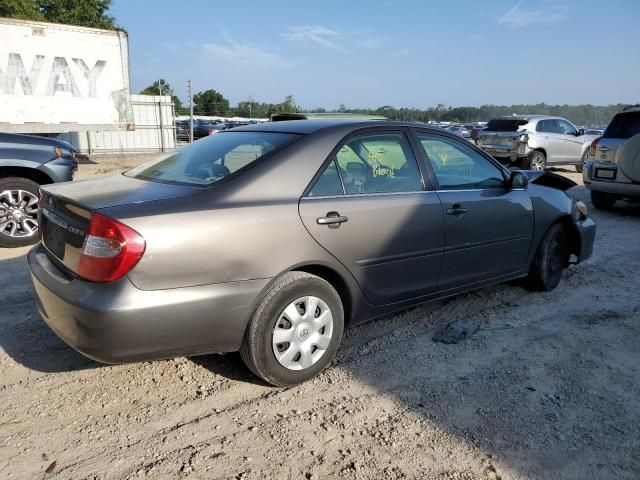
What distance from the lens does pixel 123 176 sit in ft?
11.4

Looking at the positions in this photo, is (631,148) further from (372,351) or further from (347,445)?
(347,445)

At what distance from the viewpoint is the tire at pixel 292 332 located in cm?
282

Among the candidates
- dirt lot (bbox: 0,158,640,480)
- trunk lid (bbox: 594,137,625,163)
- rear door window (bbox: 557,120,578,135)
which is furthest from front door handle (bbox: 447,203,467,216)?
rear door window (bbox: 557,120,578,135)

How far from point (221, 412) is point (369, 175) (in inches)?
67.8

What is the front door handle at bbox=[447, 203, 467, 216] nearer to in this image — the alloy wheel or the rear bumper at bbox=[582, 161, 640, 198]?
the rear bumper at bbox=[582, 161, 640, 198]

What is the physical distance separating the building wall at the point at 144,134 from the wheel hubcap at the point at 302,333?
19.1 m

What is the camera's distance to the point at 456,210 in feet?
12.1

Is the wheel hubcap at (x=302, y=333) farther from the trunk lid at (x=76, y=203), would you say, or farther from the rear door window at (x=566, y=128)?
the rear door window at (x=566, y=128)

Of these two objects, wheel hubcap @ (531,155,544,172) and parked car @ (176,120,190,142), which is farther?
parked car @ (176,120,190,142)

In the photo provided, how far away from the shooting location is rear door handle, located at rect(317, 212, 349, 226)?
2984 mm

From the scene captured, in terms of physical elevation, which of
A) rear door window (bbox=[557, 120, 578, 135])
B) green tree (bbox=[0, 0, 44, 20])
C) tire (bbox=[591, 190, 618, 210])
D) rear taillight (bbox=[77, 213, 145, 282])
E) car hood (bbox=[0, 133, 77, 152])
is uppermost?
green tree (bbox=[0, 0, 44, 20])

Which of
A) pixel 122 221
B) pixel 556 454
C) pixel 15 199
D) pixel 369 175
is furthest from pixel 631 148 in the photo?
pixel 15 199

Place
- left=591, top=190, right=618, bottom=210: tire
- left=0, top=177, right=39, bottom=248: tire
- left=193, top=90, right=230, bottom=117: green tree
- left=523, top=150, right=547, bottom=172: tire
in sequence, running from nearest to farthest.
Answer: left=0, top=177, right=39, bottom=248: tire → left=591, top=190, right=618, bottom=210: tire → left=523, top=150, right=547, bottom=172: tire → left=193, top=90, right=230, bottom=117: green tree

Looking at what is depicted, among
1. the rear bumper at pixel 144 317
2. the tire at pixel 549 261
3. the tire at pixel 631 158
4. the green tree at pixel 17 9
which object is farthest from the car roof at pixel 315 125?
the green tree at pixel 17 9
